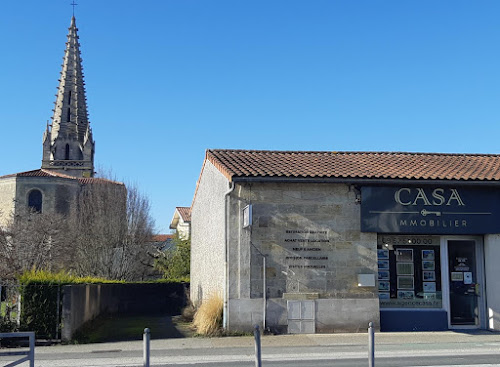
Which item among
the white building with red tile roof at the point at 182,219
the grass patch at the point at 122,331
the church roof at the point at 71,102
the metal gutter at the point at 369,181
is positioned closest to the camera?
the grass patch at the point at 122,331

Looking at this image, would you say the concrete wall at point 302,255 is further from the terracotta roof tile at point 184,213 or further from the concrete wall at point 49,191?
the concrete wall at point 49,191

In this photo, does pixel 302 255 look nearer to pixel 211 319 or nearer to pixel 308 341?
pixel 308 341

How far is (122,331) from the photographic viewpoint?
1766 cm

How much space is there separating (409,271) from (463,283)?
1.59 m

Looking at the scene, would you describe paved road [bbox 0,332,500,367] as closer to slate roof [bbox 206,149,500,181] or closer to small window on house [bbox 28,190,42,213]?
slate roof [bbox 206,149,500,181]

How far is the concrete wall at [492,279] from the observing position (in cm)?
1558

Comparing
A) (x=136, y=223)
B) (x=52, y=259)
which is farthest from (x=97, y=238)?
(x=52, y=259)

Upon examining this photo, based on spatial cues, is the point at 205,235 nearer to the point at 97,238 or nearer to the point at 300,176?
the point at 300,176

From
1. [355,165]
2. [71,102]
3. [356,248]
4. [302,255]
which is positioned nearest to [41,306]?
[302,255]

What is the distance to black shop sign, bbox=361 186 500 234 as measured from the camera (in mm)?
15508

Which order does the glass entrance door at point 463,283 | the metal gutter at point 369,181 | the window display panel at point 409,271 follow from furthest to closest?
1. the glass entrance door at point 463,283
2. the window display panel at point 409,271
3. the metal gutter at point 369,181

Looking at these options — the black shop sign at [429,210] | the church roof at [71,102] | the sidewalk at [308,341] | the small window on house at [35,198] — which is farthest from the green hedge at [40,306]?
Result: the church roof at [71,102]

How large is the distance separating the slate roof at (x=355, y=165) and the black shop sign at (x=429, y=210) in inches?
17.4

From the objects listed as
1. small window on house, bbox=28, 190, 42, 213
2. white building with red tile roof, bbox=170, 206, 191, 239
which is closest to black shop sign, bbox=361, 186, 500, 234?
white building with red tile roof, bbox=170, 206, 191, 239
